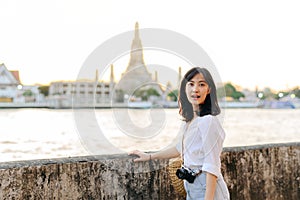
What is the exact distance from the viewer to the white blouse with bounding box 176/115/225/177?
191 cm

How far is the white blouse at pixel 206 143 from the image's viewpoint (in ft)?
6.27

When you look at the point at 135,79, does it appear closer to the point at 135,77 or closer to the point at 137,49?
the point at 135,77

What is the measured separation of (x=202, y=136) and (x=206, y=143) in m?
0.04

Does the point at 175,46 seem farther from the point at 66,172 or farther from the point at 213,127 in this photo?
the point at 66,172

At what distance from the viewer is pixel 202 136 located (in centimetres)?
192

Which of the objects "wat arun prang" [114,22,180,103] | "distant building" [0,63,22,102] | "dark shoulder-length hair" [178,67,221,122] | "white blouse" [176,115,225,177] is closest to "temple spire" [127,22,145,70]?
"wat arun prang" [114,22,180,103]

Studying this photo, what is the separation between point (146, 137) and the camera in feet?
8.73

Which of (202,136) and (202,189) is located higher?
(202,136)

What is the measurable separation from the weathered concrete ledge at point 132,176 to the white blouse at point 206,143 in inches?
27.8

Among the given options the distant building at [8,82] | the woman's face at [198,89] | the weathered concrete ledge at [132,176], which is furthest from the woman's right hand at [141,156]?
the distant building at [8,82]

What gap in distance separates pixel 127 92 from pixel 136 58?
0.26 meters

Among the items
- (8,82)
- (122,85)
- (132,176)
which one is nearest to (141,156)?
(132,176)

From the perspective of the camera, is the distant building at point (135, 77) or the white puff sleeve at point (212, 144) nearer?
the white puff sleeve at point (212, 144)

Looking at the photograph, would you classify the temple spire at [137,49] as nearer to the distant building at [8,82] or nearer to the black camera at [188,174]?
the black camera at [188,174]
